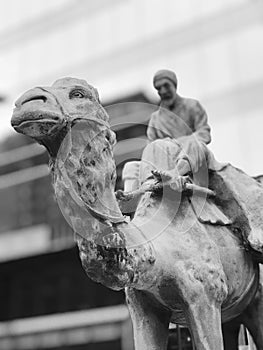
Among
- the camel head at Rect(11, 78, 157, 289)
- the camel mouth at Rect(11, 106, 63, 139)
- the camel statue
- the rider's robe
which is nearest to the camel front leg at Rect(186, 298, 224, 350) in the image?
the camel statue

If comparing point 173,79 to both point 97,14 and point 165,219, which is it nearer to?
point 165,219

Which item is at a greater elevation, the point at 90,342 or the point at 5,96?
the point at 5,96

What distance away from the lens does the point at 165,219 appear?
9.53ft

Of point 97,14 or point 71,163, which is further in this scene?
point 97,14

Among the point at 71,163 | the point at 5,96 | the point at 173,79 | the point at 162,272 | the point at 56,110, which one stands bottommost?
the point at 162,272

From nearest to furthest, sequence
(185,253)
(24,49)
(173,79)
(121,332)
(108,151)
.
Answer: (108,151)
(185,253)
(173,79)
(121,332)
(24,49)

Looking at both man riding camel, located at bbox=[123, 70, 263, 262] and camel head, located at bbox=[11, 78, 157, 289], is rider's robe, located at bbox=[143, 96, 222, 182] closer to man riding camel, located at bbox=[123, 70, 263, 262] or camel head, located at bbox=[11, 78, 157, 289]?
man riding camel, located at bbox=[123, 70, 263, 262]

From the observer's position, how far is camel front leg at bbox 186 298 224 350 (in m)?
2.66

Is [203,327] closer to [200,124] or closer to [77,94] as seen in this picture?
[77,94]

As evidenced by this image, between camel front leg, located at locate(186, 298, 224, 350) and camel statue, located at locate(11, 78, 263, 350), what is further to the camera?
camel front leg, located at locate(186, 298, 224, 350)

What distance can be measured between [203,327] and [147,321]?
0.95ft

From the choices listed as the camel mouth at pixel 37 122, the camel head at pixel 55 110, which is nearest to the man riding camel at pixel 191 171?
the camel head at pixel 55 110

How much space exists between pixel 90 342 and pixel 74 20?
21.2ft

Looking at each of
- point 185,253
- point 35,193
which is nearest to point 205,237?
point 185,253
